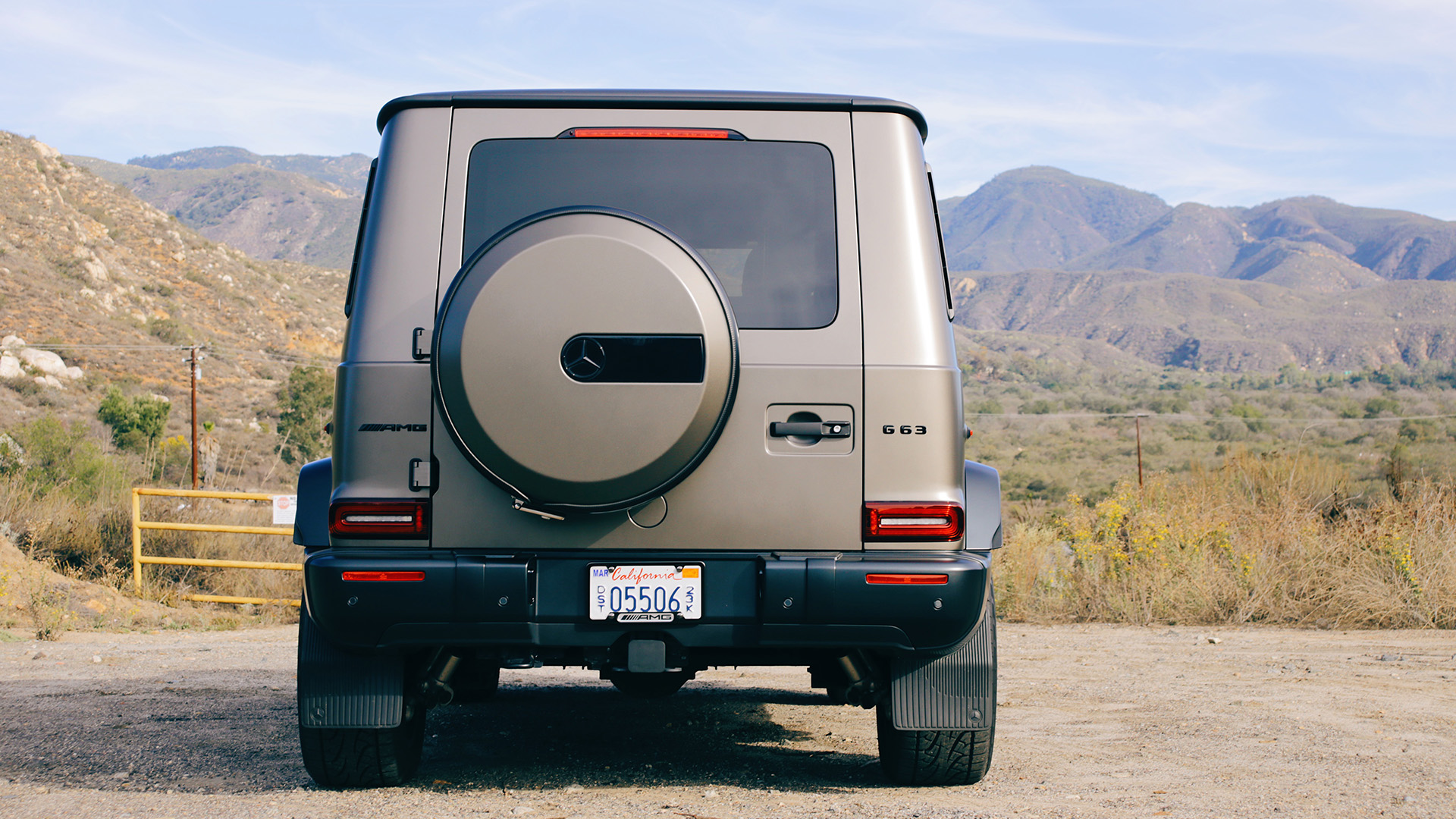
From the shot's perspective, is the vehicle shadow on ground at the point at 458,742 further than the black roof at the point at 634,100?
Yes

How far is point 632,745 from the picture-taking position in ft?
16.5

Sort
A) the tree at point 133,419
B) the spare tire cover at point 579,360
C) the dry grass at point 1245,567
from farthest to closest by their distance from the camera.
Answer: the tree at point 133,419 < the dry grass at point 1245,567 < the spare tire cover at point 579,360

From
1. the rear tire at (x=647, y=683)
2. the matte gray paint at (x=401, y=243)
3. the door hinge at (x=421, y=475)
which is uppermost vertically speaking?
the matte gray paint at (x=401, y=243)

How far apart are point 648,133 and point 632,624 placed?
1.60 m

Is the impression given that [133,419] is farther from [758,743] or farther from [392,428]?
[392,428]

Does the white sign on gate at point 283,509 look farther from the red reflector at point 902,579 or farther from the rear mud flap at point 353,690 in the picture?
the red reflector at point 902,579

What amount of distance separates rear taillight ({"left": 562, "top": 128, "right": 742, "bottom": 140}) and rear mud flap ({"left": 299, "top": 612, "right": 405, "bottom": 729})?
6.13 feet

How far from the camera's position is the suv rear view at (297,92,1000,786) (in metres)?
3.23

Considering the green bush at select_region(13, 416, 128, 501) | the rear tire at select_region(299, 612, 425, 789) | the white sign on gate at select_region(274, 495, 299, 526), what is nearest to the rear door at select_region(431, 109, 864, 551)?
the rear tire at select_region(299, 612, 425, 789)

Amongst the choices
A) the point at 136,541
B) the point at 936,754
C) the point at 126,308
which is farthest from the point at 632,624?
the point at 126,308

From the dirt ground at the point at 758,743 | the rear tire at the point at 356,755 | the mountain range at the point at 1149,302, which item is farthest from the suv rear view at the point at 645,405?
the mountain range at the point at 1149,302

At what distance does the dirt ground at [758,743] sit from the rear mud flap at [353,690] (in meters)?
0.30

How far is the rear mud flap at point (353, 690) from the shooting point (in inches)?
146

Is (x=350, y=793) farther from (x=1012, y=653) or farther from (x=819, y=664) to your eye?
(x=1012, y=653)
